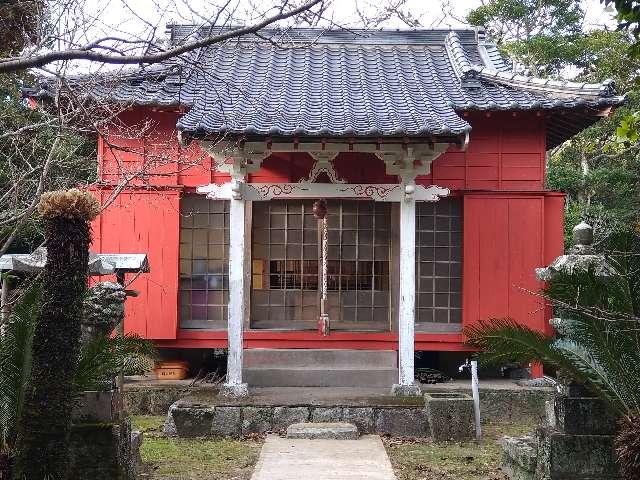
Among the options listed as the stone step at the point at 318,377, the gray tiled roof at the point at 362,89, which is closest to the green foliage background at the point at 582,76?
the gray tiled roof at the point at 362,89

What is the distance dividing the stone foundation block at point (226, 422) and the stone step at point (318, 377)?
61.4 inches

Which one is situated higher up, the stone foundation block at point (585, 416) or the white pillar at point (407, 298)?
the white pillar at point (407, 298)

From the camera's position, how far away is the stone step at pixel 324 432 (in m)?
9.09

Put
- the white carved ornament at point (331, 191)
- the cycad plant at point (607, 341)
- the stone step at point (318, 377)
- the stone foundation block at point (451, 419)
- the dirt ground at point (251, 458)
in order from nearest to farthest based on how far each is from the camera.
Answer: the cycad plant at point (607, 341) < the dirt ground at point (251, 458) < the stone foundation block at point (451, 419) < the white carved ornament at point (331, 191) < the stone step at point (318, 377)

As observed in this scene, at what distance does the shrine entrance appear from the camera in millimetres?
12500

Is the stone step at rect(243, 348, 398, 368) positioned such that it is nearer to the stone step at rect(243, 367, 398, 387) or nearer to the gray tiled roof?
the stone step at rect(243, 367, 398, 387)

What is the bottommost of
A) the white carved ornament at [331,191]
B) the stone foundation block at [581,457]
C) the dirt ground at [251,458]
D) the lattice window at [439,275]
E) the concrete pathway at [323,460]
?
the dirt ground at [251,458]

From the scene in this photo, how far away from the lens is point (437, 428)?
931 centimetres

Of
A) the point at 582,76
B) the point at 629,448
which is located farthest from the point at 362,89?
the point at 582,76

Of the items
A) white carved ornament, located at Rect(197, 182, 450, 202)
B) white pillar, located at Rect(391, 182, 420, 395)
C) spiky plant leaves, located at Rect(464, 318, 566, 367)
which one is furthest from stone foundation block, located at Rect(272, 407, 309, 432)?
spiky plant leaves, located at Rect(464, 318, 566, 367)

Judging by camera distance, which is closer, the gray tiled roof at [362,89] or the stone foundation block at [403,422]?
the stone foundation block at [403,422]

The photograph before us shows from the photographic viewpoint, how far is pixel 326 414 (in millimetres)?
9688

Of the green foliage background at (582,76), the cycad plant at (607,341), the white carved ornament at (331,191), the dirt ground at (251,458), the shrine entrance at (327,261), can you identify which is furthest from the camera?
the green foliage background at (582,76)

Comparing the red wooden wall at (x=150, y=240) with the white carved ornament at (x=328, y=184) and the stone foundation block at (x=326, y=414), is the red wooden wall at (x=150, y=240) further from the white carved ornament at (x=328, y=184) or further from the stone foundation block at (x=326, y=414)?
the stone foundation block at (x=326, y=414)
